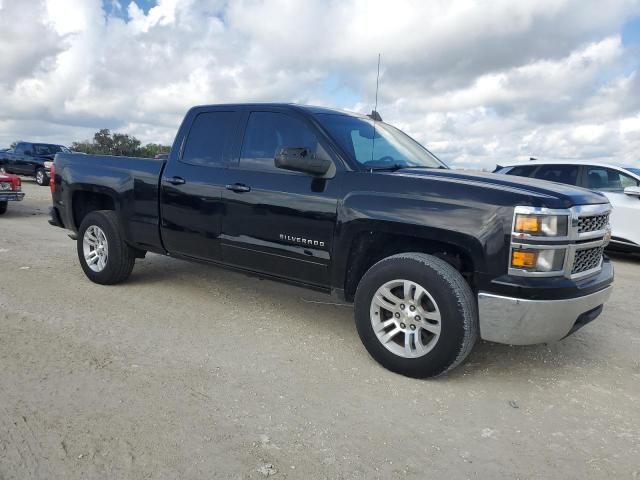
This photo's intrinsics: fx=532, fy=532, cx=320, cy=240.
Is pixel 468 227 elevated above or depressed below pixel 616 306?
above

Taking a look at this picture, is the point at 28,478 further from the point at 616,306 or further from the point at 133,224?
the point at 616,306

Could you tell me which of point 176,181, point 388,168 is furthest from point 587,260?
point 176,181

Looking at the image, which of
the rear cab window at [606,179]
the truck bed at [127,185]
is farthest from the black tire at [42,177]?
the rear cab window at [606,179]

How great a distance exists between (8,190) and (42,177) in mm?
11001

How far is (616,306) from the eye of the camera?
226 inches

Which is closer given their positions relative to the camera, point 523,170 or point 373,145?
point 373,145

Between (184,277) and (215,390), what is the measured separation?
10.3ft

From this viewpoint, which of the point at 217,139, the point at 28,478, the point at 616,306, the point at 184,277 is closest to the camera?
the point at 28,478

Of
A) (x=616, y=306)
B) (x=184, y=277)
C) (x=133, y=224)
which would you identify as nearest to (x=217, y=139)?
(x=133, y=224)

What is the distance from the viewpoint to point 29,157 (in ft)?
73.0

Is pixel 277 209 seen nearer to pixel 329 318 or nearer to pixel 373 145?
pixel 373 145

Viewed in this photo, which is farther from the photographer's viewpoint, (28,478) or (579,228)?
(579,228)

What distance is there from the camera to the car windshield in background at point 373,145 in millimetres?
4133

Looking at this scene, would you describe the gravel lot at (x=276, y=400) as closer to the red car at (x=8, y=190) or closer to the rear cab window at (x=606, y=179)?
the rear cab window at (x=606, y=179)
